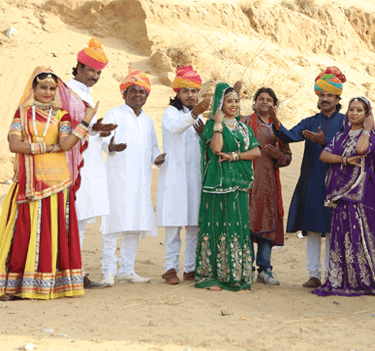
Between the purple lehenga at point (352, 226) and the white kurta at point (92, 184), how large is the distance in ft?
7.91

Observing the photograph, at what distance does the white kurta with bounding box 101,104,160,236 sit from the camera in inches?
219

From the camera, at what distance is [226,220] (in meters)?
5.16

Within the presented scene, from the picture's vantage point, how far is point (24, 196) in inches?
183

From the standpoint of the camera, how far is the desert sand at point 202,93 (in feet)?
12.1

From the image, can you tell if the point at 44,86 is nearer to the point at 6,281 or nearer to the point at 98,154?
the point at 98,154

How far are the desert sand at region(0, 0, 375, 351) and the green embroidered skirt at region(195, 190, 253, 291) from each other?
0.19 m

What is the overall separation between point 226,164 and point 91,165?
57.1 inches

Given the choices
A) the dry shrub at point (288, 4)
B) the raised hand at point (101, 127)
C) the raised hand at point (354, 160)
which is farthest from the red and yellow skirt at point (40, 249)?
the dry shrub at point (288, 4)

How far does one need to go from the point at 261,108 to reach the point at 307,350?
10.1 feet

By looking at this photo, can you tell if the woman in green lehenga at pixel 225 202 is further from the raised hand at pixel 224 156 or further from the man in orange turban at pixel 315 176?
the man in orange turban at pixel 315 176

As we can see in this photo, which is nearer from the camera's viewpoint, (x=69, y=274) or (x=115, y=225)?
(x=69, y=274)

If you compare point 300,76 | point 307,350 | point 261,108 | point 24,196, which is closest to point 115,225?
point 24,196

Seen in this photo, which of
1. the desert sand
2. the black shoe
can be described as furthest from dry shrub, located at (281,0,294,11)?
the black shoe

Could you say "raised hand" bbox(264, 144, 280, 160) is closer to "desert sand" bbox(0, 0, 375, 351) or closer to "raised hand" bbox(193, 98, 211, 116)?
"raised hand" bbox(193, 98, 211, 116)
